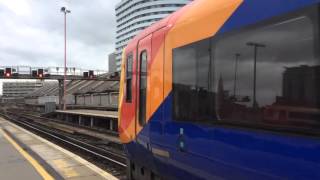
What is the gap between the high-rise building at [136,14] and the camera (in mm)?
36516

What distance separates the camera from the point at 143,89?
7562 mm

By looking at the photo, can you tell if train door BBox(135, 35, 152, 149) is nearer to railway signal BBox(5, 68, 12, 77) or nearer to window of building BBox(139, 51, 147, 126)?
window of building BBox(139, 51, 147, 126)

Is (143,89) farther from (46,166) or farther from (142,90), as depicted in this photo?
(46,166)

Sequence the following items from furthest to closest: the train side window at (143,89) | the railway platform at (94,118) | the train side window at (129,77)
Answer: the railway platform at (94,118) → the train side window at (129,77) → the train side window at (143,89)

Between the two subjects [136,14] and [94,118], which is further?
[136,14]

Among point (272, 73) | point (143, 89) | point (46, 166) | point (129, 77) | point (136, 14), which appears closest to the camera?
point (272, 73)

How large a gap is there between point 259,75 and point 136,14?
47484 millimetres

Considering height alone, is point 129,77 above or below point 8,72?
below

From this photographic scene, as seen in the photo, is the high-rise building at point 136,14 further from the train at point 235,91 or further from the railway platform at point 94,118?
the train at point 235,91

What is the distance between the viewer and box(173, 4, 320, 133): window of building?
3.56 m

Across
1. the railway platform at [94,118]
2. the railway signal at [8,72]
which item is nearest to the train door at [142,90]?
the railway platform at [94,118]

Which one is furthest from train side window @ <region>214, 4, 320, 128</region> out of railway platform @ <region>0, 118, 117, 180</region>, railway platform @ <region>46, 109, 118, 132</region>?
railway platform @ <region>46, 109, 118, 132</region>

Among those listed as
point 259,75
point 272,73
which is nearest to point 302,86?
point 272,73

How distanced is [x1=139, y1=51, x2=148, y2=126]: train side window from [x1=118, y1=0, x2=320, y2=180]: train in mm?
152
